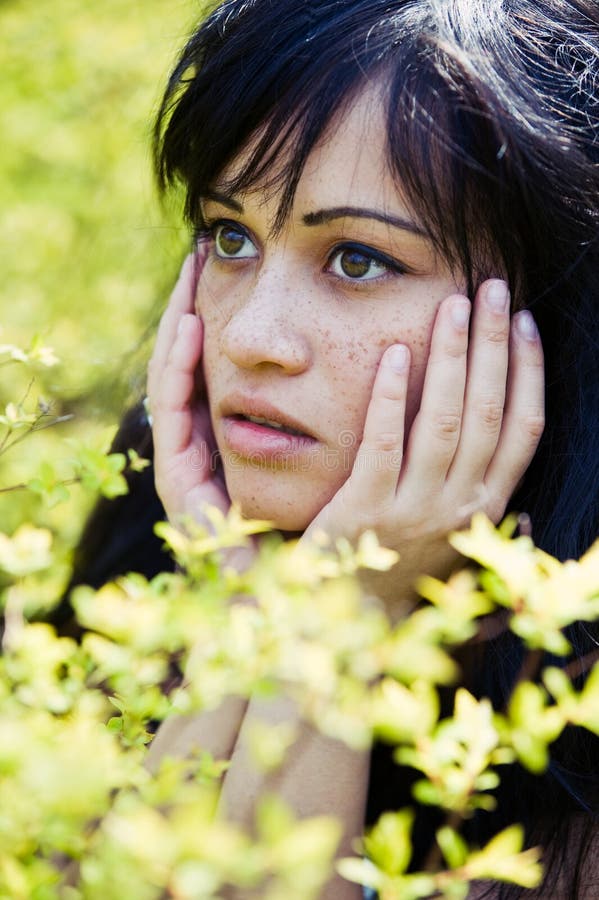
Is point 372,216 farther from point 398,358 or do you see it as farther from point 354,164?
point 398,358

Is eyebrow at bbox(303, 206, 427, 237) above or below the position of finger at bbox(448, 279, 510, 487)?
above

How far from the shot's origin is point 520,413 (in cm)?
174

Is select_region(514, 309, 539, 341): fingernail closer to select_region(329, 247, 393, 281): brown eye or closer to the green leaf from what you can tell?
select_region(329, 247, 393, 281): brown eye

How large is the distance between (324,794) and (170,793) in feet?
3.02

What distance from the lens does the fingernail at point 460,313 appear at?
164cm

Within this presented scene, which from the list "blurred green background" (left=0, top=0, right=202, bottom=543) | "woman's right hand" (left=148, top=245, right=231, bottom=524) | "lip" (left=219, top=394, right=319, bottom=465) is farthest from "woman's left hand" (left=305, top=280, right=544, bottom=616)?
"blurred green background" (left=0, top=0, right=202, bottom=543)

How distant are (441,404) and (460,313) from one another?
17 cm

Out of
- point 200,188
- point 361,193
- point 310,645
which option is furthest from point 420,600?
point 310,645

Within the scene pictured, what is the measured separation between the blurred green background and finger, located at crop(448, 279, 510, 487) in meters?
1.56

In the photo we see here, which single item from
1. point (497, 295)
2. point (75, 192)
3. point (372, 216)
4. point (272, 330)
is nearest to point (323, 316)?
point (272, 330)

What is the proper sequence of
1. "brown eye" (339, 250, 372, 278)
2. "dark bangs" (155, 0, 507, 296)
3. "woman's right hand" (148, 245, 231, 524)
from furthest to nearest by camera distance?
"woman's right hand" (148, 245, 231, 524)
"brown eye" (339, 250, 372, 278)
"dark bangs" (155, 0, 507, 296)

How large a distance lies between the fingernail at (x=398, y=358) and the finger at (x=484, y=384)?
14 centimetres

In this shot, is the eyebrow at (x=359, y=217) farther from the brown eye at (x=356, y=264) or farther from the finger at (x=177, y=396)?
the finger at (x=177, y=396)

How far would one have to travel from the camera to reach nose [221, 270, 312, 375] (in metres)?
1.66
